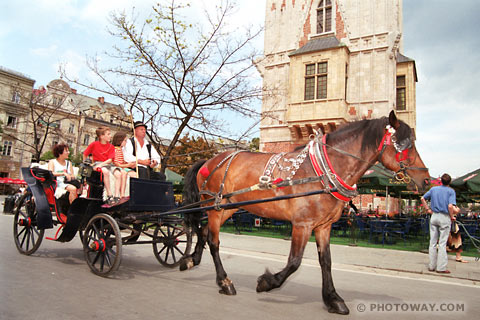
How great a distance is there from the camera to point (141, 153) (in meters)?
5.78

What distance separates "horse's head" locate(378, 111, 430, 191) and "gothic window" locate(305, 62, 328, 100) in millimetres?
17877

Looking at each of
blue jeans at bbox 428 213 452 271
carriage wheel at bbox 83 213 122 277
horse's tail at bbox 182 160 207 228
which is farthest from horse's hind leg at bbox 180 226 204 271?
blue jeans at bbox 428 213 452 271

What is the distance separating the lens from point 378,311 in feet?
13.1

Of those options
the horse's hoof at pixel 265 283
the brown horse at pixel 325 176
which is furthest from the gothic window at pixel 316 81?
the horse's hoof at pixel 265 283

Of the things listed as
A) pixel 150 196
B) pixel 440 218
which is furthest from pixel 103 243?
pixel 440 218

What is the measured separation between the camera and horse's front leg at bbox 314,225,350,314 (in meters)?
3.77

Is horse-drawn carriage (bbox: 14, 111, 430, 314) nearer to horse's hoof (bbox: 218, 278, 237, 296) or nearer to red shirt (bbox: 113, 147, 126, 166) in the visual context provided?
horse's hoof (bbox: 218, 278, 237, 296)

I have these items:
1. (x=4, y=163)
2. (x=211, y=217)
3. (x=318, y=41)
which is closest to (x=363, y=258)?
(x=211, y=217)

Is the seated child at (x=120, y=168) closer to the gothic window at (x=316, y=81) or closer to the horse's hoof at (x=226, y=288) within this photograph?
the horse's hoof at (x=226, y=288)

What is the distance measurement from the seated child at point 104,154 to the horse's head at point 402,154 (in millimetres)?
4144

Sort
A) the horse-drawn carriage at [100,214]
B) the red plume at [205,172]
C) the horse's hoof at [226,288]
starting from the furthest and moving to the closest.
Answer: the red plume at [205,172] < the horse-drawn carriage at [100,214] < the horse's hoof at [226,288]

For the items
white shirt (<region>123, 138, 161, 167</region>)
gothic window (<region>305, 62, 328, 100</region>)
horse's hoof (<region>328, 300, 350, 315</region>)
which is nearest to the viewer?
horse's hoof (<region>328, 300, 350, 315</region>)

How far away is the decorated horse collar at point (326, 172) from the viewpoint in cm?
389

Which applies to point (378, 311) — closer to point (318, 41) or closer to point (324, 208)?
point (324, 208)
